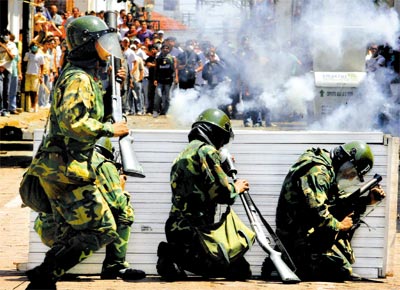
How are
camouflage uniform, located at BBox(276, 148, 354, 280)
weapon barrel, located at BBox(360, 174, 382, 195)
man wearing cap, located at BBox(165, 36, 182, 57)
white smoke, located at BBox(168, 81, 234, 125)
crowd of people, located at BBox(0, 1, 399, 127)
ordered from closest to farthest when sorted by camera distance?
1. camouflage uniform, located at BBox(276, 148, 354, 280)
2. weapon barrel, located at BBox(360, 174, 382, 195)
3. crowd of people, located at BBox(0, 1, 399, 127)
4. white smoke, located at BBox(168, 81, 234, 125)
5. man wearing cap, located at BBox(165, 36, 182, 57)

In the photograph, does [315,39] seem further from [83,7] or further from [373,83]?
[83,7]

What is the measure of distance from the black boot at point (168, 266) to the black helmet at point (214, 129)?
31.6 inches

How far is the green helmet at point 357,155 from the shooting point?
31.4ft

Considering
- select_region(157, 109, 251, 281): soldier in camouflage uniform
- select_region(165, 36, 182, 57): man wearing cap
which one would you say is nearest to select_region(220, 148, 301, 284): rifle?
select_region(157, 109, 251, 281): soldier in camouflage uniform

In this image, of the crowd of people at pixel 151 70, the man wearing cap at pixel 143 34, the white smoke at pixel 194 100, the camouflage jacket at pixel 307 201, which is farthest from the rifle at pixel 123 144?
the man wearing cap at pixel 143 34

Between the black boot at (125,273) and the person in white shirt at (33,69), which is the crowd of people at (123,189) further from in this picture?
the person in white shirt at (33,69)

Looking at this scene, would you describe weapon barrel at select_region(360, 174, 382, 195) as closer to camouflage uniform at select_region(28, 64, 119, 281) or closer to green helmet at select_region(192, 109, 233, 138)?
green helmet at select_region(192, 109, 233, 138)

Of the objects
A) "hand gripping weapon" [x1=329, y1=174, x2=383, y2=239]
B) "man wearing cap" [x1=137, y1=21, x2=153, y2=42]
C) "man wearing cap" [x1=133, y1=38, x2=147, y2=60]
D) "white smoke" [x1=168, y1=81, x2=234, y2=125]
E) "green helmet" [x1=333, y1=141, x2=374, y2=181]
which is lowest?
"white smoke" [x1=168, y1=81, x2=234, y2=125]

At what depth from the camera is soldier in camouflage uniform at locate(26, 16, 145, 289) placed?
7.87 meters

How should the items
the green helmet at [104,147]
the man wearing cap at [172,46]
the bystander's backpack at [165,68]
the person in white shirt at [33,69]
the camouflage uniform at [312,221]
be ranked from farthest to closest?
1. the bystander's backpack at [165,68]
2. the man wearing cap at [172,46]
3. the person in white shirt at [33,69]
4. the camouflage uniform at [312,221]
5. the green helmet at [104,147]

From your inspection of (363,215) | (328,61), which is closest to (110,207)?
(363,215)

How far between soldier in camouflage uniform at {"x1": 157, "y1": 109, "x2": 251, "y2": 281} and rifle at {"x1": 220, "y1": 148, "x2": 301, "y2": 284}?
10 cm

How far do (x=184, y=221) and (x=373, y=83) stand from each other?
1589 centimetres

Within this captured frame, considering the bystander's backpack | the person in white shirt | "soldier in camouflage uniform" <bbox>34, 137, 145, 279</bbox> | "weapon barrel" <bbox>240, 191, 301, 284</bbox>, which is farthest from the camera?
the bystander's backpack
